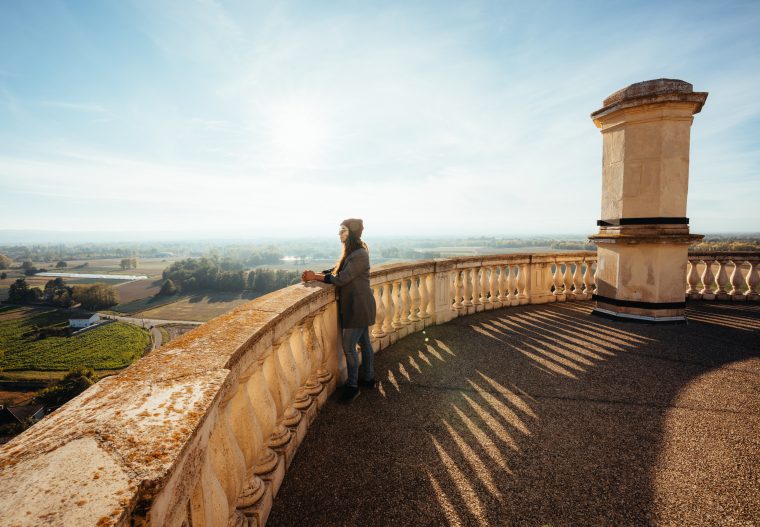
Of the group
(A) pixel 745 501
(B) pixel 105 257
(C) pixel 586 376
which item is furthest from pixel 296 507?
(B) pixel 105 257

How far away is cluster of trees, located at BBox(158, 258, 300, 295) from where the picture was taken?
237 feet

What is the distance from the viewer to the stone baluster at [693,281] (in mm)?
9172

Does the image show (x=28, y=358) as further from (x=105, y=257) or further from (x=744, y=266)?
(x=105, y=257)

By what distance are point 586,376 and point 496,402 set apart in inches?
62.9

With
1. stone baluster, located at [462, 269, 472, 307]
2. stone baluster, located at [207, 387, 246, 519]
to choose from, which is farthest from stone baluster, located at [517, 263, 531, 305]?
stone baluster, located at [207, 387, 246, 519]

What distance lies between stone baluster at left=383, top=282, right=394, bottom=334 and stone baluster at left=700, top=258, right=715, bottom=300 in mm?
8897

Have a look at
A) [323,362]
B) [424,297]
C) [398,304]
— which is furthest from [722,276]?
[323,362]

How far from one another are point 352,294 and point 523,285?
6239 millimetres

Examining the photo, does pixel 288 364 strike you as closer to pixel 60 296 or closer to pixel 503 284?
pixel 503 284

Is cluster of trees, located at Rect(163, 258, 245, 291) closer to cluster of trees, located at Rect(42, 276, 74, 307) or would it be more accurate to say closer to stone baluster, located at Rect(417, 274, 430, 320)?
cluster of trees, located at Rect(42, 276, 74, 307)

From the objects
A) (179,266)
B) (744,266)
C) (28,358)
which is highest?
(744,266)

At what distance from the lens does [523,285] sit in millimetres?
8914

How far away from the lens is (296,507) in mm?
2629

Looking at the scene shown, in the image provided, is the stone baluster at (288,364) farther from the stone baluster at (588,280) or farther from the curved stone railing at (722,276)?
the curved stone railing at (722,276)
